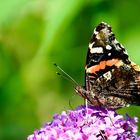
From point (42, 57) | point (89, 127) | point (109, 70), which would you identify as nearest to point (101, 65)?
point (109, 70)

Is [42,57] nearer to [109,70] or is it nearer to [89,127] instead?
[109,70]

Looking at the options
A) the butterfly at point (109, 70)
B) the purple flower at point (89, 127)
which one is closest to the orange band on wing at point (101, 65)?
the butterfly at point (109, 70)

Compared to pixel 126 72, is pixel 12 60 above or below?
above

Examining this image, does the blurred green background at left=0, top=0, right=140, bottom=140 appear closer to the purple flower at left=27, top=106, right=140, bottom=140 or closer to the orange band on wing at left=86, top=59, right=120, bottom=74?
the orange band on wing at left=86, top=59, right=120, bottom=74

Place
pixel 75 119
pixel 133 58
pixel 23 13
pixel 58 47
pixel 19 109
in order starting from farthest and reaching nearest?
pixel 19 109 < pixel 58 47 < pixel 133 58 < pixel 23 13 < pixel 75 119

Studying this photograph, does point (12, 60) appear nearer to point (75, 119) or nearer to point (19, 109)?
point (19, 109)

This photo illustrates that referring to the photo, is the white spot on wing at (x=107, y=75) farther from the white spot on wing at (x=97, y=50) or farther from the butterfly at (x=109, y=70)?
the white spot on wing at (x=97, y=50)

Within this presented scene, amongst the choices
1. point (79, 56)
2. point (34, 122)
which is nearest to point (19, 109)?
point (34, 122)
